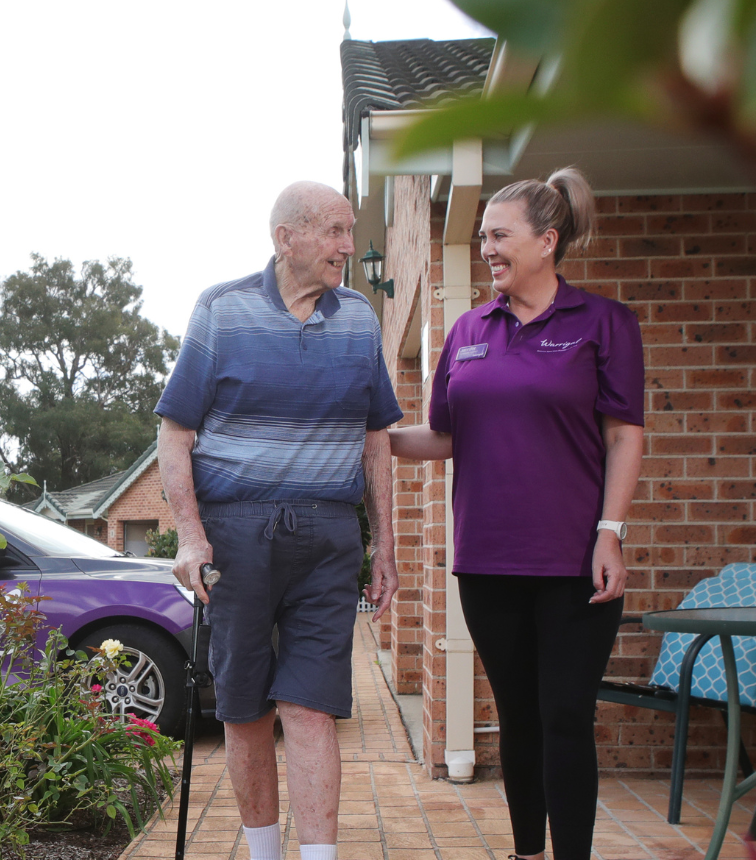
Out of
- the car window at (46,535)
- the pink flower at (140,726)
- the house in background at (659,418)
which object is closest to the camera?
the pink flower at (140,726)

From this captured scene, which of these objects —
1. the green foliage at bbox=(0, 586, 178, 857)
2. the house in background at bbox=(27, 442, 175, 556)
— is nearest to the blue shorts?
the green foliage at bbox=(0, 586, 178, 857)

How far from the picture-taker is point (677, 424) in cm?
378

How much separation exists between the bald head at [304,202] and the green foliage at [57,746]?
1.56 m

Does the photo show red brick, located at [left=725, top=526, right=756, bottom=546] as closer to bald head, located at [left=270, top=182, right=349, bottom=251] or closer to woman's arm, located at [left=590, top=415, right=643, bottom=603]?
woman's arm, located at [left=590, top=415, right=643, bottom=603]

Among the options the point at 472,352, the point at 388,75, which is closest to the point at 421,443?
the point at 472,352

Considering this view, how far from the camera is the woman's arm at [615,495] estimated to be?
2.09 meters

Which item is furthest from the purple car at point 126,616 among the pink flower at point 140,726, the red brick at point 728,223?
the red brick at point 728,223

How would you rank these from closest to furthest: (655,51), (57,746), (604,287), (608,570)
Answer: (655,51) < (608,570) < (57,746) < (604,287)

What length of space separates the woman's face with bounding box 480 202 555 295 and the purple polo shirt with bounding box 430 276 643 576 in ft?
0.34

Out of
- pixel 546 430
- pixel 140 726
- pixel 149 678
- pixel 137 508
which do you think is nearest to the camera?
pixel 546 430

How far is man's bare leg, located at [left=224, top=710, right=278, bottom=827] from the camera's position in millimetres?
2312

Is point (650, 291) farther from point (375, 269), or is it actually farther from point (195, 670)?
point (375, 269)

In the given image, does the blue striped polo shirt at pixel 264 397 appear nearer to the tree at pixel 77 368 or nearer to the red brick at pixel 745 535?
the red brick at pixel 745 535

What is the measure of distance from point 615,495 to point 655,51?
6.69 feet
